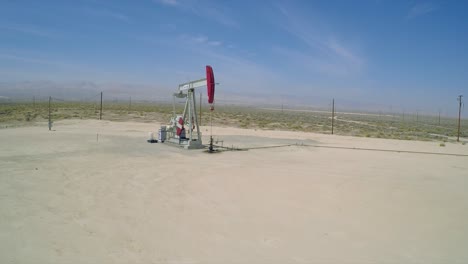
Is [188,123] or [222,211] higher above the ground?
[188,123]

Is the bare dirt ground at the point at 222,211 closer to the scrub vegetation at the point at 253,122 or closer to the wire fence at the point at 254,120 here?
the wire fence at the point at 254,120

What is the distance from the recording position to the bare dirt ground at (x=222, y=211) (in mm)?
3957

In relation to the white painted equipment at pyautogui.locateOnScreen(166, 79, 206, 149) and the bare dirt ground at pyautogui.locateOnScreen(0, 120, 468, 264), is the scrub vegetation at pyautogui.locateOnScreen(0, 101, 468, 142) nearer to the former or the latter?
the white painted equipment at pyautogui.locateOnScreen(166, 79, 206, 149)

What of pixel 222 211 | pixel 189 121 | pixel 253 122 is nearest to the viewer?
pixel 222 211

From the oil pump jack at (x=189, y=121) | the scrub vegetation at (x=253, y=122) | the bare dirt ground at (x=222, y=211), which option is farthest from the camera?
the scrub vegetation at (x=253, y=122)

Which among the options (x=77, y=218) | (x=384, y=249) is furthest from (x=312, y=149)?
(x=77, y=218)

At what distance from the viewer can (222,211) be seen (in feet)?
17.9

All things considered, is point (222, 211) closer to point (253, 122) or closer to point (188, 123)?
point (188, 123)

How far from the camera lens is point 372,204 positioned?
617cm

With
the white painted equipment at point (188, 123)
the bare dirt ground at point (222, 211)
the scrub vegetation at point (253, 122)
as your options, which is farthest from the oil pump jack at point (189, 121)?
the scrub vegetation at point (253, 122)

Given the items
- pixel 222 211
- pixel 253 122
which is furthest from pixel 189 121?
pixel 253 122

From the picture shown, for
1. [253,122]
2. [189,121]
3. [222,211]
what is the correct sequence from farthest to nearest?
[253,122] → [189,121] → [222,211]

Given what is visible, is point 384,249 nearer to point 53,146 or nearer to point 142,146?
point 142,146

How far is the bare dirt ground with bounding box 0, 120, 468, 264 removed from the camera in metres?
3.96
